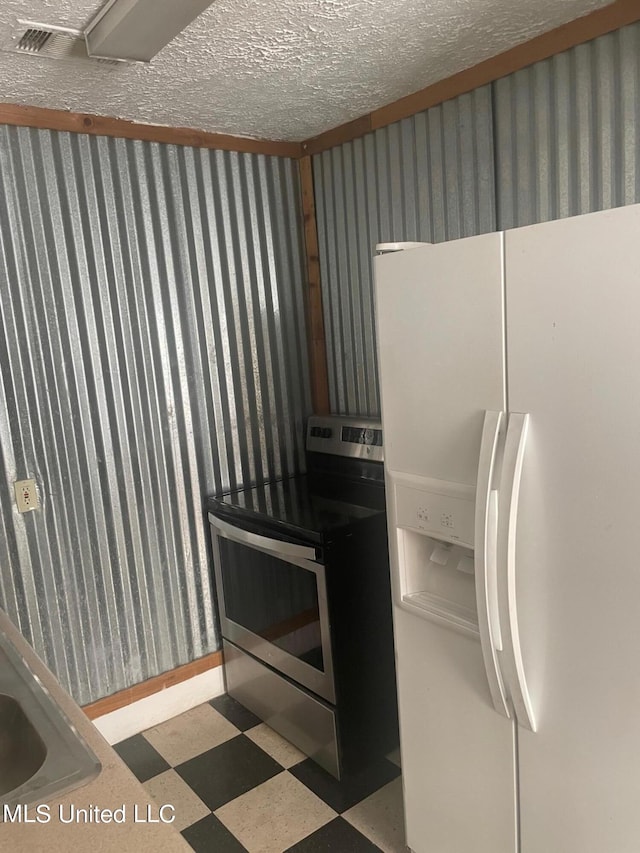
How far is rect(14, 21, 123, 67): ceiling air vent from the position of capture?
5.36 ft

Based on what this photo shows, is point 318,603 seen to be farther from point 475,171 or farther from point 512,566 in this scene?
point 475,171

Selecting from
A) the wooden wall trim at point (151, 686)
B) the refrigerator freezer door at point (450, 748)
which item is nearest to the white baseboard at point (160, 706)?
the wooden wall trim at point (151, 686)

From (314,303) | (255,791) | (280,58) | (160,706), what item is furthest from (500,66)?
(160,706)

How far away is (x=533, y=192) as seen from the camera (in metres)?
2.04

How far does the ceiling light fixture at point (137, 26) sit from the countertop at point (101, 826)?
1.51 m

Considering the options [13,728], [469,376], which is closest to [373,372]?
[469,376]

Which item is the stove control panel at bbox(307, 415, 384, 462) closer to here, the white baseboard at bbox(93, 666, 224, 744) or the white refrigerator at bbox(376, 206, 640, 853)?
the white refrigerator at bbox(376, 206, 640, 853)

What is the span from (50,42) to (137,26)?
0.30m

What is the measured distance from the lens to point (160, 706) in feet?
8.88

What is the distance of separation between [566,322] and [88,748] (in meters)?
1.13

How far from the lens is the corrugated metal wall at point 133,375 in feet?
7.54

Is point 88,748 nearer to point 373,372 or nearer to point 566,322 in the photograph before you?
point 566,322

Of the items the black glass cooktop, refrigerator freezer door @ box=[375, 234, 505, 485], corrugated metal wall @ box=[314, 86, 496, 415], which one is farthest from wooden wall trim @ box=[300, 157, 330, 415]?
refrigerator freezer door @ box=[375, 234, 505, 485]

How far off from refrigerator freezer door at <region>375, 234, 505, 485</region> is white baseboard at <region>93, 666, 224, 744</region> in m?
1.61
